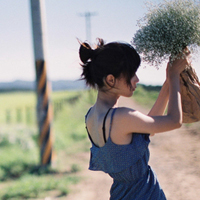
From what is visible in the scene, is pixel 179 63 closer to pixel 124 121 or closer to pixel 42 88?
pixel 124 121

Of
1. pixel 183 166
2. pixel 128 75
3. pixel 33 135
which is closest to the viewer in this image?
pixel 128 75

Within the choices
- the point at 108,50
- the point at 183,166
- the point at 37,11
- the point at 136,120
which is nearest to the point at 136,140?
the point at 136,120

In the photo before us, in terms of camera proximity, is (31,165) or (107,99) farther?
(31,165)

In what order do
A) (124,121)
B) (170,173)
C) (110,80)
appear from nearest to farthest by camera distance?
(124,121)
(110,80)
(170,173)

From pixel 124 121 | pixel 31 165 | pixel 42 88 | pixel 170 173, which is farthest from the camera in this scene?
pixel 31 165

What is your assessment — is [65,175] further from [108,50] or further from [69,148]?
[108,50]

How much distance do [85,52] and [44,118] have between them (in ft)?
11.6

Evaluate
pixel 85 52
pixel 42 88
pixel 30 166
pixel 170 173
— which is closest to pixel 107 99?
pixel 85 52

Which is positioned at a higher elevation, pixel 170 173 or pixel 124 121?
pixel 124 121

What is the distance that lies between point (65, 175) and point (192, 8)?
146 inches

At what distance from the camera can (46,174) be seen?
459cm

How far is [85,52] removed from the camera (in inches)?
59.7

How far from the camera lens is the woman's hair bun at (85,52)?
1.51 m

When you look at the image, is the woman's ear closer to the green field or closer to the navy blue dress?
the navy blue dress
